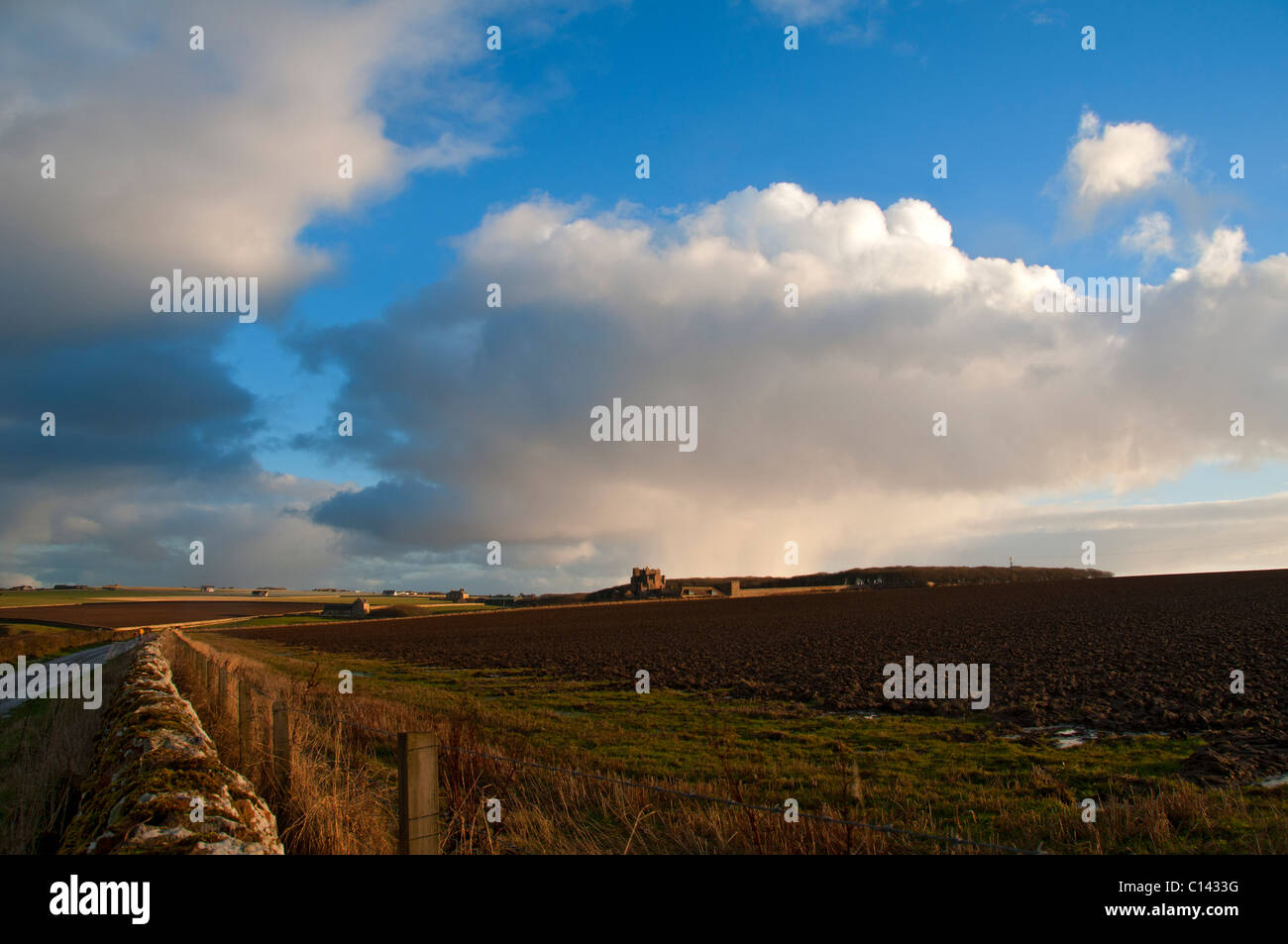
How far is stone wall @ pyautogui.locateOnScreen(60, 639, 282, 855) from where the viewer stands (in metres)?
Answer: 4.20

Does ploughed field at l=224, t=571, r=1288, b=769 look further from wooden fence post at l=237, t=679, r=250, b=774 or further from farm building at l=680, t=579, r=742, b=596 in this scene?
farm building at l=680, t=579, r=742, b=596

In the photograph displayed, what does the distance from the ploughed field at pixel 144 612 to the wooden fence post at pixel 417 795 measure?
3815 inches

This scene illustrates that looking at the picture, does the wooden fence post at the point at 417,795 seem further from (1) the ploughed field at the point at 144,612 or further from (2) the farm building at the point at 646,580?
(2) the farm building at the point at 646,580

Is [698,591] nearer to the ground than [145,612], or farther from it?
nearer to the ground

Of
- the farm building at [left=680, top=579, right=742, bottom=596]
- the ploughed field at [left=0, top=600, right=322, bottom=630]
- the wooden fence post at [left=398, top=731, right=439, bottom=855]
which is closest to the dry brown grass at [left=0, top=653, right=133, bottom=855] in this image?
the wooden fence post at [left=398, top=731, right=439, bottom=855]

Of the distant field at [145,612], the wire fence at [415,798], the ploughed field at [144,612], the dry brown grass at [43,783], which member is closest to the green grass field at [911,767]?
the wire fence at [415,798]

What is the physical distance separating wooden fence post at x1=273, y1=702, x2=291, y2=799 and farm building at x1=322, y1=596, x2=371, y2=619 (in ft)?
468

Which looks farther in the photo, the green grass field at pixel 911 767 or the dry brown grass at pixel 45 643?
the dry brown grass at pixel 45 643

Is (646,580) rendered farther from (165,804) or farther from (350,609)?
(165,804)

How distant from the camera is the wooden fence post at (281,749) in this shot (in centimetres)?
736

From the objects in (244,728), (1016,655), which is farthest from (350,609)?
(244,728)

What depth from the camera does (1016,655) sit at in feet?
98.8

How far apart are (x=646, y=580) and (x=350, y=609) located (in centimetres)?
6380
